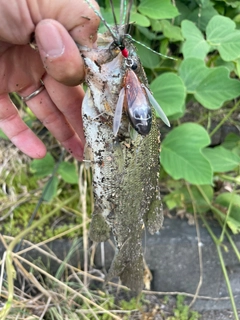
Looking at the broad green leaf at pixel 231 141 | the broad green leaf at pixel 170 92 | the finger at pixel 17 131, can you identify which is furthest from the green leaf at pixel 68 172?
the broad green leaf at pixel 231 141

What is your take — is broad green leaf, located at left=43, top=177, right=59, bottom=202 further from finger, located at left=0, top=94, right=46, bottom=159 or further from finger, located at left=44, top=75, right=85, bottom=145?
finger, located at left=44, top=75, right=85, bottom=145

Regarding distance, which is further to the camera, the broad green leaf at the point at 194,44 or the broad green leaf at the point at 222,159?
the broad green leaf at the point at 222,159

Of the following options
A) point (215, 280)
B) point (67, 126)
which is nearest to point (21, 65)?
point (67, 126)

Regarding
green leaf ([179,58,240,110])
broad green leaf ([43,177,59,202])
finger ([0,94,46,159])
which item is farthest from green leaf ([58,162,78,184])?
green leaf ([179,58,240,110])

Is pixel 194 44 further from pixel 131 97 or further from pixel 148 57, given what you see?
pixel 131 97

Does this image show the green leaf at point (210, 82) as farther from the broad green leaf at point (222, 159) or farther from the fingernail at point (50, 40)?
the fingernail at point (50, 40)

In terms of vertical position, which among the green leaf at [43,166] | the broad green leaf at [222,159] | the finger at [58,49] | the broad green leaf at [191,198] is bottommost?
the broad green leaf at [191,198]
